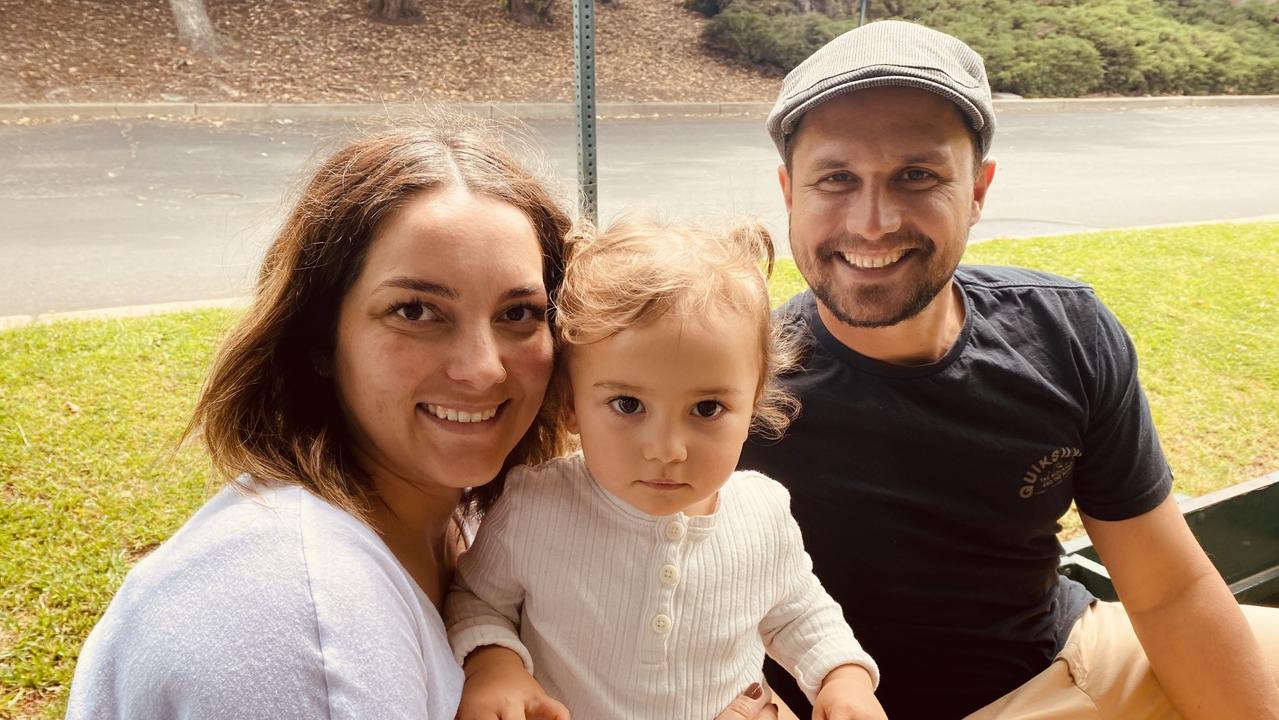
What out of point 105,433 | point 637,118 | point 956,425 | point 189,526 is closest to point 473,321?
point 189,526

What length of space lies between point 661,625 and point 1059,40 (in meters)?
17.7

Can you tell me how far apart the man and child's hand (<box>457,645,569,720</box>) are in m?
0.80

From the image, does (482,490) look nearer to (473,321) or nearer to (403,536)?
(403,536)

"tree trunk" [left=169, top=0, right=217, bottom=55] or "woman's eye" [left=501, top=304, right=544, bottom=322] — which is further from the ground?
"woman's eye" [left=501, top=304, right=544, bottom=322]

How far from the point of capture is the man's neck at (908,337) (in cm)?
216

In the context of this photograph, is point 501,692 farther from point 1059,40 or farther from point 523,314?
point 1059,40

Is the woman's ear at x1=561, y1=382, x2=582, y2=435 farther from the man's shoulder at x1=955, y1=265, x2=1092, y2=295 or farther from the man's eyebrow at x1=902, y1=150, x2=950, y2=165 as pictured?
the man's shoulder at x1=955, y1=265, x2=1092, y2=295

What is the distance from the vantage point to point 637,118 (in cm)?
1227

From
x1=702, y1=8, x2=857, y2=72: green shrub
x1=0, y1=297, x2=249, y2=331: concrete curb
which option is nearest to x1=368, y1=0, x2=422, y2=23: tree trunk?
x1=702, y1=8, x2=857, y2=72: green shrub

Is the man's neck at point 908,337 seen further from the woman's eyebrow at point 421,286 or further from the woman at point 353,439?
the woman's eyebrow at point 421,286

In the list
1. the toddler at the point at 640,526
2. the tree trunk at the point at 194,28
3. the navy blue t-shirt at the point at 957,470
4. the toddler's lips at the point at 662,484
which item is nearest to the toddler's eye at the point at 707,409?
the toddler at the point at 640,526

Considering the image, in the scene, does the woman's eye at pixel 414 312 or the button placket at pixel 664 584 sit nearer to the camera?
the woman's eye at pixel 414 312

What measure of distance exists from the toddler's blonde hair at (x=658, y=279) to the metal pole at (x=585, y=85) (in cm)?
162

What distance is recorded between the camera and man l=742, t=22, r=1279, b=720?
2133 millimetres
